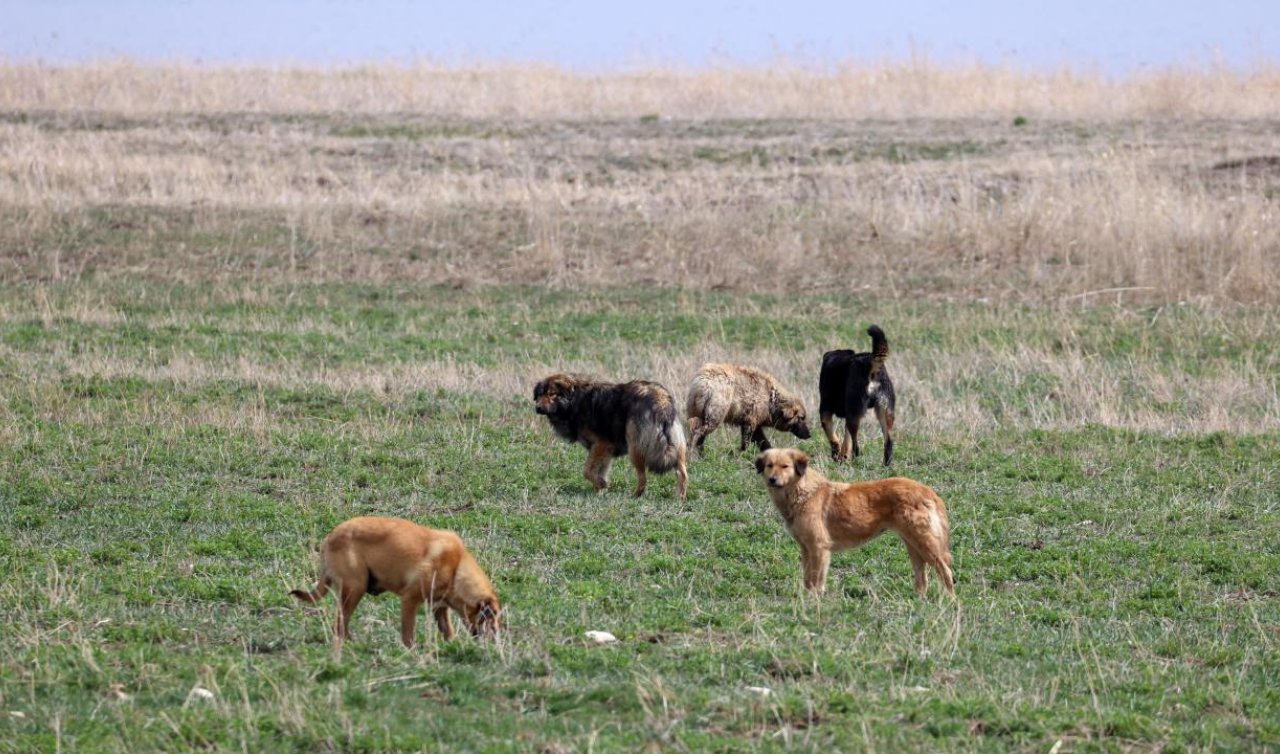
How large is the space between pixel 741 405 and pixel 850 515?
12.4 ft

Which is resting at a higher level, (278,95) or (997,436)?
(278,95)

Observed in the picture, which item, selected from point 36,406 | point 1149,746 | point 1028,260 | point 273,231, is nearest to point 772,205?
point 1028,260

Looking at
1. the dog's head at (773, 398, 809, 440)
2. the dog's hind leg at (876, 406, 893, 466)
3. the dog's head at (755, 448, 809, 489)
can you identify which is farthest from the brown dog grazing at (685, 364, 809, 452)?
the dog's head at (755, 448, 809, 489)

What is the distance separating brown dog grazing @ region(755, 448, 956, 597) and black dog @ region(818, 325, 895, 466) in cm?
320

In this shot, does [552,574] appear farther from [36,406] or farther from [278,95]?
[278,95]

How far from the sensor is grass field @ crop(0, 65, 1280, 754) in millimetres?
6281

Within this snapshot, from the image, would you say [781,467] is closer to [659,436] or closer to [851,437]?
[659,436]

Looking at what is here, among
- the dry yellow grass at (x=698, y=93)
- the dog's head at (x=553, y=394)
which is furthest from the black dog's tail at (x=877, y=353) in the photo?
the dry yellow grass at (x=698, y=93)

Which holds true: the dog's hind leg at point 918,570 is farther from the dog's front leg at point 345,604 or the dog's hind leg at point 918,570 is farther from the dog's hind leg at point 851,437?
the dog's hind leg at point 851,437

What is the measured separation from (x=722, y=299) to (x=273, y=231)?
7660 mm

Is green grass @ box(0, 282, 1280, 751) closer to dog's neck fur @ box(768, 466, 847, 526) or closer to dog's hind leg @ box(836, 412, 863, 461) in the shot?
dog's hind leg @ box(836, 412, 863, 461)

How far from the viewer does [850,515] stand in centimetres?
857

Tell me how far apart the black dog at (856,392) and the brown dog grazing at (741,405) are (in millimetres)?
308

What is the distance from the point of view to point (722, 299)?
2069 centimetres
